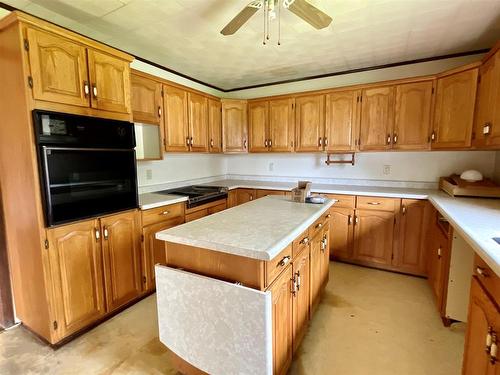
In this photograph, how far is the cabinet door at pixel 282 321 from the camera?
130cm

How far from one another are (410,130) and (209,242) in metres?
2.76

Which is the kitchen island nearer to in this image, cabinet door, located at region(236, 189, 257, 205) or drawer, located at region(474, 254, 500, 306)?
drawer, located at region(474, 254, 500, 306)

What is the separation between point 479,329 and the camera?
118 centimetres

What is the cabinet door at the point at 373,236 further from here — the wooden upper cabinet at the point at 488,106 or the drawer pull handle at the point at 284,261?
the drawer pull handle at the point at 284,261

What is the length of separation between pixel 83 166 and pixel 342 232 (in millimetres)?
2781

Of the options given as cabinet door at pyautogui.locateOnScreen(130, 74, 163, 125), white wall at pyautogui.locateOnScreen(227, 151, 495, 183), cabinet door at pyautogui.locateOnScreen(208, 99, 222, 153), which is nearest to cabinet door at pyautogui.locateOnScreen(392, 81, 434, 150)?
white wall at pyautogui.locateOnScreen(227, 151, 495, 183)

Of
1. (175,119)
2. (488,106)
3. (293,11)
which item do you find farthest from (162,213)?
(488,106)

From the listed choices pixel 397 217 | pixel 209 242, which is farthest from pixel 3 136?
pixel 397 217

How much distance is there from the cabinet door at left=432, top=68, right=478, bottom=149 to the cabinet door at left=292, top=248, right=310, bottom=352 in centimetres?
211

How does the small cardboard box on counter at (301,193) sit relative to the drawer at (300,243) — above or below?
above

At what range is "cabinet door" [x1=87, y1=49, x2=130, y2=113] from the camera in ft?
6.35

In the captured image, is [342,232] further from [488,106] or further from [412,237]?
[488,106]

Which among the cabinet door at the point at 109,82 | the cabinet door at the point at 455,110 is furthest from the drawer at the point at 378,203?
the cabinet door at the point at 109,82

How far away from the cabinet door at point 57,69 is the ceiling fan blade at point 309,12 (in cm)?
150
